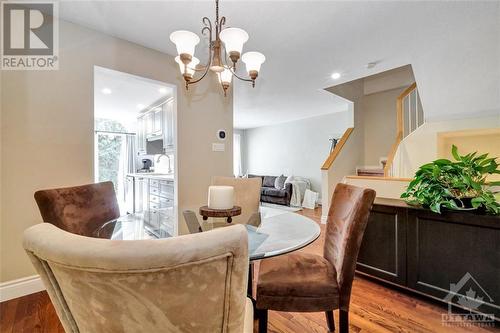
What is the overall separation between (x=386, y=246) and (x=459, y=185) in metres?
0.73

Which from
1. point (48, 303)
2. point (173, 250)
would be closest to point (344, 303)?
point (173, 250)

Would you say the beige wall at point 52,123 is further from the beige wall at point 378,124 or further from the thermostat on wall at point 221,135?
the beige wall at point 378,124

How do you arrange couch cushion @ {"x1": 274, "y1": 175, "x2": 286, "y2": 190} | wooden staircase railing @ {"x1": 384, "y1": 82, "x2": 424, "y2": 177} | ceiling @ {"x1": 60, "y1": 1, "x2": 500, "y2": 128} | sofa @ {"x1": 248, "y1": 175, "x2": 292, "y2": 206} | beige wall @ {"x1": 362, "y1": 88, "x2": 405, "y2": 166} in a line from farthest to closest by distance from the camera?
couch cushion @ {"x1": 274, "y1": 175, "x2": 286, "y2": 190}
sofa @ {"x1": 248, "y1": 175, "x2": 292, "y2": 206}
beige wall @ {"x1": 362, "y1": 88, "x2": 405, "y2": 166}
wooden staircase railing @ {"x1": 384, "y1": 82, "x2": 424, "y2": 177}
ceiling @ {"x1": 60, "y1": 1, "x2": 500, "y2": 128}

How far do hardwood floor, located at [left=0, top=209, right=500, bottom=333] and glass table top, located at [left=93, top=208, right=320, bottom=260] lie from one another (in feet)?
2.23

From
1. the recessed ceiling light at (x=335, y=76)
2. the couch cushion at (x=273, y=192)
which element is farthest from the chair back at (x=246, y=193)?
the couch cushion at (x=273, y=192)

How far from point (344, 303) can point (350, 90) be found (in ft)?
14.5

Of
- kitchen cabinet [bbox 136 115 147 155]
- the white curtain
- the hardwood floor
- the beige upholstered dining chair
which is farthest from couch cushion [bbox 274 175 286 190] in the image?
the beige upholstered dining chair

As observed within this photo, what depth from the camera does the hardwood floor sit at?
151 cm

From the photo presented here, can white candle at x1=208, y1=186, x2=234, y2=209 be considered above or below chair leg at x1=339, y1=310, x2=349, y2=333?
above

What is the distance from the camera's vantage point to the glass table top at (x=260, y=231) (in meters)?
1.13

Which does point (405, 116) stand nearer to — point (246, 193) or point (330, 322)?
point (246, 193)

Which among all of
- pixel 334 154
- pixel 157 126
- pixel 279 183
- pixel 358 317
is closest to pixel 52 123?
pixel 157 126

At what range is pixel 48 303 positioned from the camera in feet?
5.84

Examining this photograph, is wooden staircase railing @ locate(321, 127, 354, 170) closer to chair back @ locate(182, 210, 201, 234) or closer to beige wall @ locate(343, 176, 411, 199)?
beige wall @ locate(343, 176, 411, 199)
